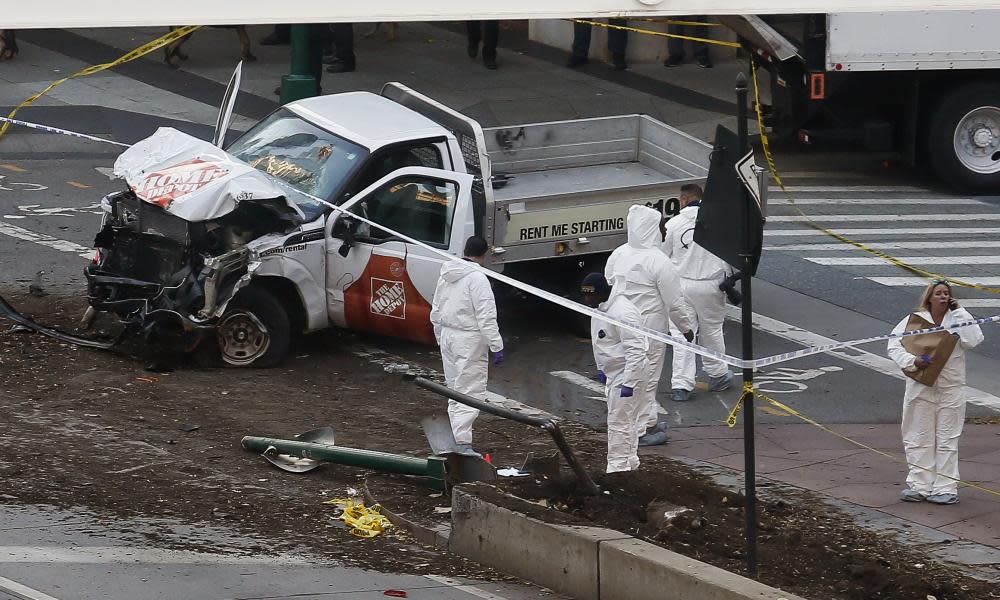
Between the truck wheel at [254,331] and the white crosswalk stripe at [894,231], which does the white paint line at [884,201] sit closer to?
the white crosswalk stripe at [894,231]

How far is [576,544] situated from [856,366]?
19.0 feet

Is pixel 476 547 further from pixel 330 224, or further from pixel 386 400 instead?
pixel 330 224

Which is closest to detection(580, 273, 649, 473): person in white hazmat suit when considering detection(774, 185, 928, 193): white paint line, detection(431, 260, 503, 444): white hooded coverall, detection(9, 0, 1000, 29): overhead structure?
detection(431, 260, 503, 444): white hooded coverall

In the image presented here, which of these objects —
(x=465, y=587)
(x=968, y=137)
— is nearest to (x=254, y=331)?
(x=465, y=587)

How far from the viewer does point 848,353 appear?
42.0 feet

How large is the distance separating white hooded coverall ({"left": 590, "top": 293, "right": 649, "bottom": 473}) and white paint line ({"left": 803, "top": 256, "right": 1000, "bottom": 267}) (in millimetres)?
6694

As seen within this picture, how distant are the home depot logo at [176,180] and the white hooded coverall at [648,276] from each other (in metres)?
3.48

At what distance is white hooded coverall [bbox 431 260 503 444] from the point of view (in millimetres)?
9828

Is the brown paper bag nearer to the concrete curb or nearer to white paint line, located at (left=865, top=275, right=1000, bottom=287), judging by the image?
the concrete curb

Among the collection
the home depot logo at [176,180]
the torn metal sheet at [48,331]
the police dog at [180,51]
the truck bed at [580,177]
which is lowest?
the torn metal sheet at [48,331]

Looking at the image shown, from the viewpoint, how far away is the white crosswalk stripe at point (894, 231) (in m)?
15.3

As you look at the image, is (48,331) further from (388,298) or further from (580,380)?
(580,380)

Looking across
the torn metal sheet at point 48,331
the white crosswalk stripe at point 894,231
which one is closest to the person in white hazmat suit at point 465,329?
the torn metal sheet at point 48,331

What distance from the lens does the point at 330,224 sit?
39.2 feet
